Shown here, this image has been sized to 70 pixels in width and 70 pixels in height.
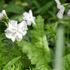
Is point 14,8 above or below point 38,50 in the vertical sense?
above

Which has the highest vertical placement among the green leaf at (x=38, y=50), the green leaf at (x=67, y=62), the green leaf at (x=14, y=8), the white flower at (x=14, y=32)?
the green leaf at (x=14, y=8)

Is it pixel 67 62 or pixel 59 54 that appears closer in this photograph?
pixel 59 54

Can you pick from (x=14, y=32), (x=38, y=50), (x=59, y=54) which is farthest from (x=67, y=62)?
(x=59, y=54)

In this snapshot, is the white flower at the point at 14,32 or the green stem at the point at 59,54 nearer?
the green stem at the point at 59,54

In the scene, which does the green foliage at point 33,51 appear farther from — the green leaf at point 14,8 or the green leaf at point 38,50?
the green leaf at point 14,8

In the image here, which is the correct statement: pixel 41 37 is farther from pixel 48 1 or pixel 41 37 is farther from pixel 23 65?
pixel 48 1

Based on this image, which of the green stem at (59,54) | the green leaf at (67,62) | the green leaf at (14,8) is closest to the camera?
the green stem at (59,54)

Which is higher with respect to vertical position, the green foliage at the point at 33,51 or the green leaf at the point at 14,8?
the green leaf at the point at 14,8

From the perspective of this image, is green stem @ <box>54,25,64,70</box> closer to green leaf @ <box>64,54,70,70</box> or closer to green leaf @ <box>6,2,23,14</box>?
green leaf @ <box>64,54,70,70</box>

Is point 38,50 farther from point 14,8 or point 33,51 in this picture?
point 14,8

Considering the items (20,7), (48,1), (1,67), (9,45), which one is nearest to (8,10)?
(20,7)

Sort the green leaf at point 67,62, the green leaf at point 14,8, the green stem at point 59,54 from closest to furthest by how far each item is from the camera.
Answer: the green stem at point 59,54
the green leaf at point 67,62
the green leaf at point 14,8

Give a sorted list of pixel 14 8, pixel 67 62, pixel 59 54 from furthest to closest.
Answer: pixel 14 8 → pixel 67 62 → pixel 59 54

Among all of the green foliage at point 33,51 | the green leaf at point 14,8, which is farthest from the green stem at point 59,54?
the green leaf at point 14,8
